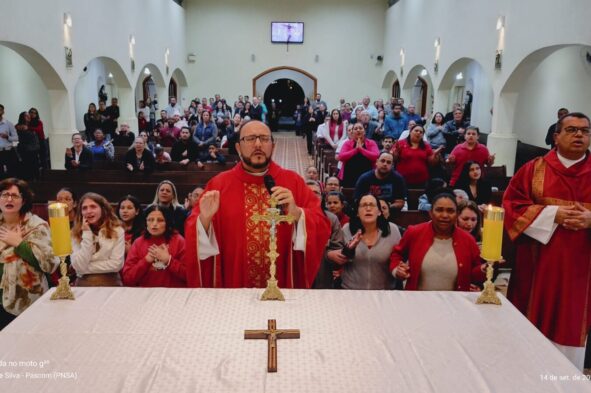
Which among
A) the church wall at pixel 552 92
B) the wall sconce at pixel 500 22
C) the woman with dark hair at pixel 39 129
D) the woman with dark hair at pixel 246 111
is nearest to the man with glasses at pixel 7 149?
the woman with dark hair at pixel 39 129

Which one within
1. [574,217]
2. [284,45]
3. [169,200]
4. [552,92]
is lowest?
[169,200]

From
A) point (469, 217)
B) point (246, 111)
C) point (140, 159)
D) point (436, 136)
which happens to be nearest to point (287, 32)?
point (246, 111)

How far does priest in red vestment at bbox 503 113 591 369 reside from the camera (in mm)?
2998

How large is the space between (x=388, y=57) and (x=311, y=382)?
58.6ft

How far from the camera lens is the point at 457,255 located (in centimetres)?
309

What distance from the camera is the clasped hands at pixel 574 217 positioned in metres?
2.91

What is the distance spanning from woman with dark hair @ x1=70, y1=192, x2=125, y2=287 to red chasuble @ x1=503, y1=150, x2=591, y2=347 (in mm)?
2329

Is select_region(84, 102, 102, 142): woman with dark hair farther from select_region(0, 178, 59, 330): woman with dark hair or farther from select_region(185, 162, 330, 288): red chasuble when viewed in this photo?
select_region(185, 162, 330, 288): red chasuble

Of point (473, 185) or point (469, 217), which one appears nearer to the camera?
point (469, 217)

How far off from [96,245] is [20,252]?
0.40 m

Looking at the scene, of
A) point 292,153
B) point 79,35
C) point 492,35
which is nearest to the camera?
point 492,35

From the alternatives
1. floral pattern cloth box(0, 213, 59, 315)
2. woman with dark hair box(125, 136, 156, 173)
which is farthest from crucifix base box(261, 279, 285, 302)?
woman with dark hair box(125, 136, 156, 173)

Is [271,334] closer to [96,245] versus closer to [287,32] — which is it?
[96,245]

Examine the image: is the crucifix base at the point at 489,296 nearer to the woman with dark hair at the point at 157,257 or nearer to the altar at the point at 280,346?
the altar at the point at 280,346
